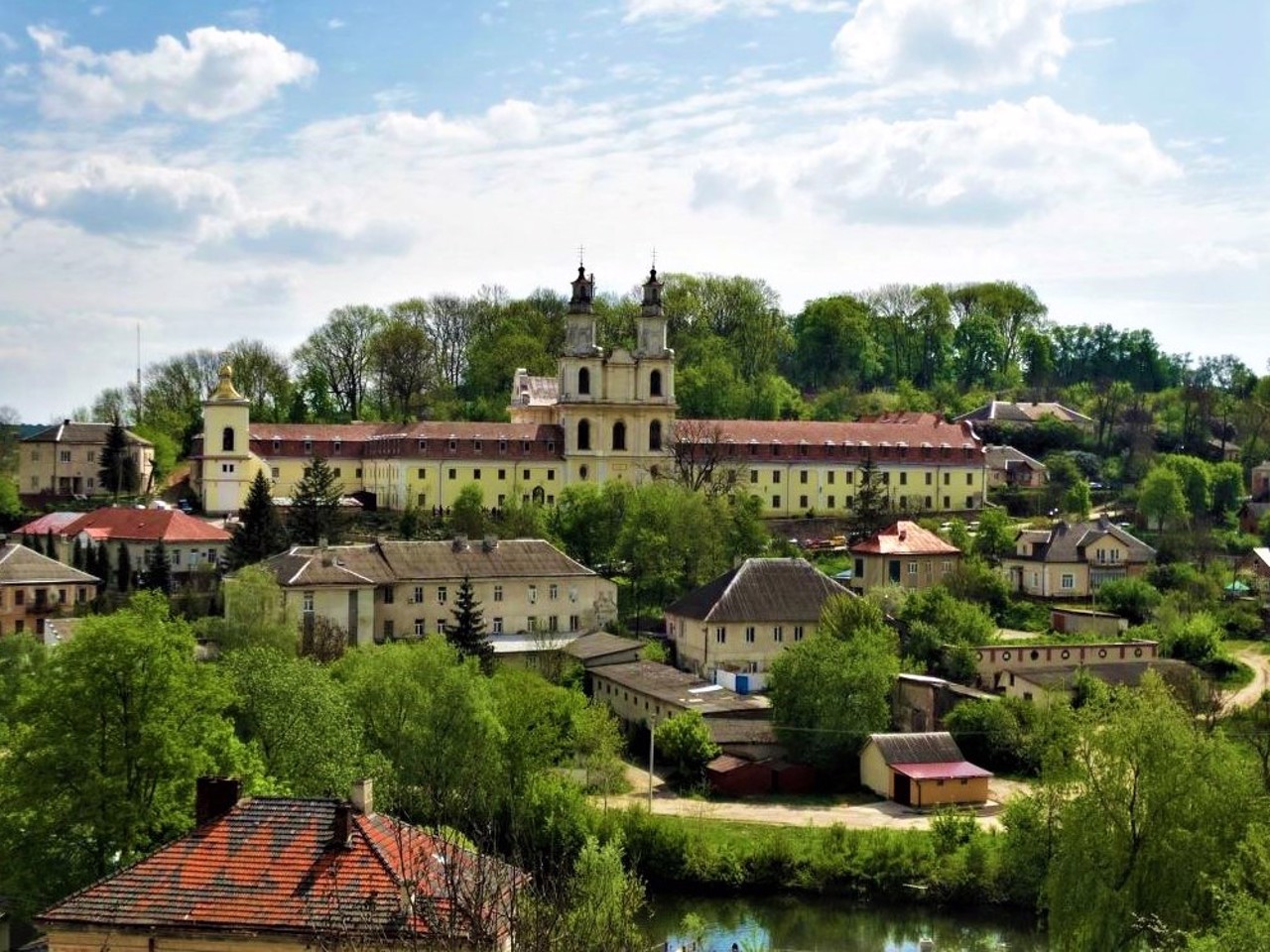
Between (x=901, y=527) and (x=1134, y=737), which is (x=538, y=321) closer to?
(x=901, y=527)

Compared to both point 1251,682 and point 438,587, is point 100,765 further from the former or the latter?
point 1251,682

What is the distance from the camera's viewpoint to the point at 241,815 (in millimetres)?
15891

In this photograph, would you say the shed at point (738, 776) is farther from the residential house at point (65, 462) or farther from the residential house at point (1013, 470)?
the residential house at point (1013, 470)

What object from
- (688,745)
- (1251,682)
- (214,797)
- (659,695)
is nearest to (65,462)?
(659,695)

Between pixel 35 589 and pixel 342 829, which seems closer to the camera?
pixel 342 829

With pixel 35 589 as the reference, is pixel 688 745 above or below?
below

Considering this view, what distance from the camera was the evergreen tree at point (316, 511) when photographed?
165ft

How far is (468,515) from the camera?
5366cm

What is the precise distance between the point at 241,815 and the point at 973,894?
16.1m

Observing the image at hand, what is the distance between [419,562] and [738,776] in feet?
45.3

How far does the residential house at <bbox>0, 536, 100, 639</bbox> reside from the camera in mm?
44250

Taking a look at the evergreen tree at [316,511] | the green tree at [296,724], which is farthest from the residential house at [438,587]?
the green tree at [296,724]

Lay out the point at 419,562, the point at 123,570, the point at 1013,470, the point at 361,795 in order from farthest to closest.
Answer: the point at 1013,470 → the point at 123,570 → the point at 419,562 → the point at 361,795

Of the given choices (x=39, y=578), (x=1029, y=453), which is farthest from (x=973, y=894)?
(x=1029, y=453)
